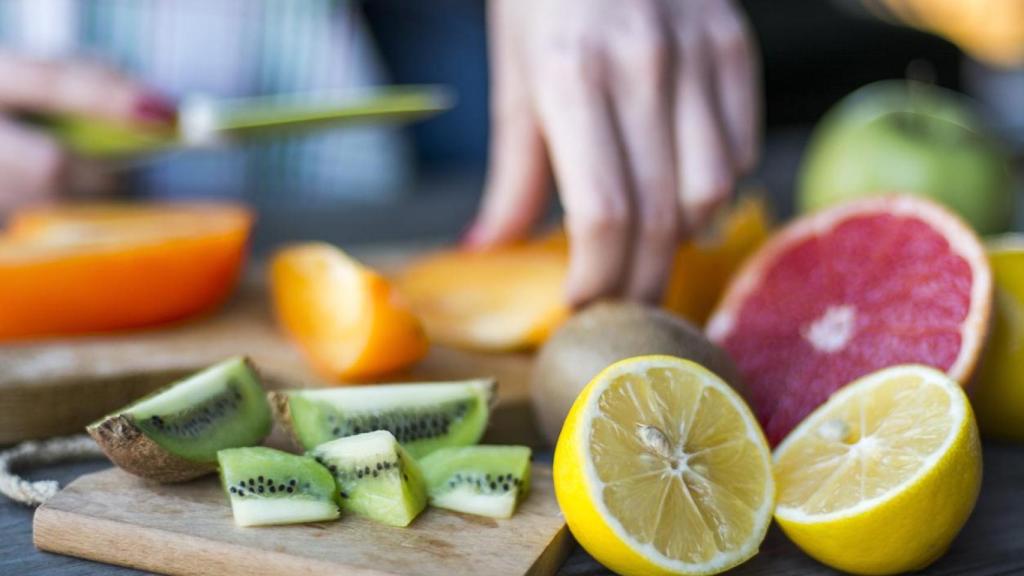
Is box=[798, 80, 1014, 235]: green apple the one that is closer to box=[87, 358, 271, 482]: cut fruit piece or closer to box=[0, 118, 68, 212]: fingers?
box=[87, 358, 271, 482]: cut fruit piece

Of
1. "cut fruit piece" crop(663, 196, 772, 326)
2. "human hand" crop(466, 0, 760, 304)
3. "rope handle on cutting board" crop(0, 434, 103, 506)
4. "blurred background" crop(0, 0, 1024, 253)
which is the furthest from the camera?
"blurred background" crop(0, 0, 1024, 253)

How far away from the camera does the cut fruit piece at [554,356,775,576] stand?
31.8 inches

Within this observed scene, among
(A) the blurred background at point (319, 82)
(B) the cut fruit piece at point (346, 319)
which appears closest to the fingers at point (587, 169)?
(B) the cut fruit piece at point (346, 319)

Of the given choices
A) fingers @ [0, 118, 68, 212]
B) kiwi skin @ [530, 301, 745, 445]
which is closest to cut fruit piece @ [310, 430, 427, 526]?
kiwi skin @ [530, 301, 745, 445]

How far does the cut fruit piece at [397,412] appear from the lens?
3.25 feet

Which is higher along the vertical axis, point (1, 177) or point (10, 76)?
point (10, 76)

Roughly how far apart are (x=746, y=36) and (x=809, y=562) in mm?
768

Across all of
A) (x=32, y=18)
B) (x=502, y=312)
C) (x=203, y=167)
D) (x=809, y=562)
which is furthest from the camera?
(x=203, y=167)

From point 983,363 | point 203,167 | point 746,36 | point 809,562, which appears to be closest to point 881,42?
point 203,167

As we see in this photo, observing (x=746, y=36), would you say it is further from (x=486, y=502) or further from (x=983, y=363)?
(x=486, y=502)

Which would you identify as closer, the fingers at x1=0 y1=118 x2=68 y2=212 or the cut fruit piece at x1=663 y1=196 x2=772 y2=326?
the cut fruit piece at x1=663 y1=196 x2=772 y2=326

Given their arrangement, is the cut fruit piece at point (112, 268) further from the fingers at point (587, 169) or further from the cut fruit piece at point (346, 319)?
the fingers at point (587, 169)

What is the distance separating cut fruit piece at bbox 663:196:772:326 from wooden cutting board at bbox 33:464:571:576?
2.01 ft

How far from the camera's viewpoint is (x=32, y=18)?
2316mm
